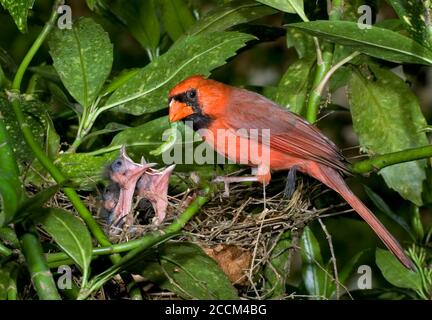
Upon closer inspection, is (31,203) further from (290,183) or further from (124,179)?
(290,183)

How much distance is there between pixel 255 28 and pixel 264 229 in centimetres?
64

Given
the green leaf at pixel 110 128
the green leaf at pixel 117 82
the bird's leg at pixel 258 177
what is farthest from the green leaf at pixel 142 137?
the bird's leg at pixel 258 177

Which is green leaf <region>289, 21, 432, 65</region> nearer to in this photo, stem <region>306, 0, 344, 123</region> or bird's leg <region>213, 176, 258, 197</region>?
stem <region>306, 0, 344, 123</region>

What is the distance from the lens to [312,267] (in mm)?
2826

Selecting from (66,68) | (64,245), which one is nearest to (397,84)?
(66,68)

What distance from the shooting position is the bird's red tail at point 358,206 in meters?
2.59

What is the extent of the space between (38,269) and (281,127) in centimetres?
130

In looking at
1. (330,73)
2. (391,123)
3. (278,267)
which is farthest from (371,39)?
(278,267)

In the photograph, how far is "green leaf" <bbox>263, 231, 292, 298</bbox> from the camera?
8.29 feet

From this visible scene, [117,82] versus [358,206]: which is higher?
[117,82]

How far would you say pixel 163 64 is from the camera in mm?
2504

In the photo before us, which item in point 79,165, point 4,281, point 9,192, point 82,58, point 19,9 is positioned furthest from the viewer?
point 82,58

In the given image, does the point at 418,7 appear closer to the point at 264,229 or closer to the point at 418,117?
the point at 418,117

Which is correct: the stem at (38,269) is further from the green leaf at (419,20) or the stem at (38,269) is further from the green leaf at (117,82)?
the green leaf at (419,20)
